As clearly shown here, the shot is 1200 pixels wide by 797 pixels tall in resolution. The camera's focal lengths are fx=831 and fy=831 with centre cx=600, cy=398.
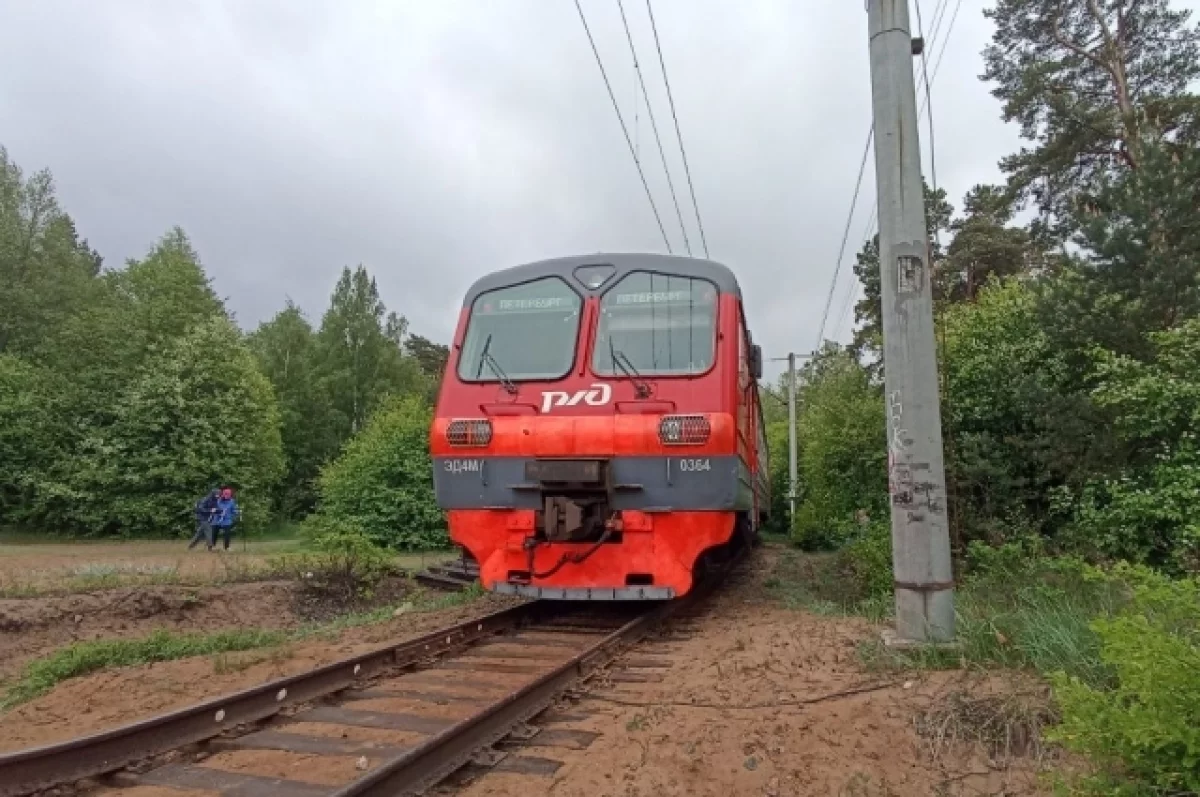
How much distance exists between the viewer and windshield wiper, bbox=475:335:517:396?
8.00 m

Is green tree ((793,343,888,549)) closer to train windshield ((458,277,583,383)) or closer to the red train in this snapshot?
the red train

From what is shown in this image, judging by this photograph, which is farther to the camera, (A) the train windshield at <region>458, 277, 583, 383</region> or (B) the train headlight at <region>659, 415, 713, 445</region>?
(A) the train windshield at <region>458, 277, 583, 383</region>

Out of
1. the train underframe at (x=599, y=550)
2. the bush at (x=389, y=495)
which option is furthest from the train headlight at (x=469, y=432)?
the bush at (x=389, y=495)

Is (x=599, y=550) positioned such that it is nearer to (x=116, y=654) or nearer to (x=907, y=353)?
(x=907, y=353)

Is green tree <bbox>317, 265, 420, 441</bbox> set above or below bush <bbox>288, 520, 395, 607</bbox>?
above

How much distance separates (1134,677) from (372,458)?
57.0 ft

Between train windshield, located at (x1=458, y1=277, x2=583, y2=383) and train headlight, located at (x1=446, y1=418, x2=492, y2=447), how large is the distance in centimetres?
48

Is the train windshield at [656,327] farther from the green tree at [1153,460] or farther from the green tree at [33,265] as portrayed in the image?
the green tree at [33,265]

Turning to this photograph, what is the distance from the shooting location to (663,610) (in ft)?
26.7

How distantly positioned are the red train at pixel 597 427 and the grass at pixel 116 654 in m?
2.14

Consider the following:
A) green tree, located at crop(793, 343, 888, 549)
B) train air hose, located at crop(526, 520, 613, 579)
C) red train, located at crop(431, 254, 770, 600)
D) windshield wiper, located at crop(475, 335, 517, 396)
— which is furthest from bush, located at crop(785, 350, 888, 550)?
windshield wiper, located at crop(475, 335, 517, 396)

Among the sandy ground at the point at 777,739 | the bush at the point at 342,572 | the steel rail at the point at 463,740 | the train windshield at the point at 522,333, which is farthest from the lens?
the bush at the point at 342,572

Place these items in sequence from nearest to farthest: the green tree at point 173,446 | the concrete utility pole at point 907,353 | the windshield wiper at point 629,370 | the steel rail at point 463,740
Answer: the steel rail at point 463,740
the concrete utility pole at point 907,353
the windshield wiper at point 629,370
the green tree at point 173,446

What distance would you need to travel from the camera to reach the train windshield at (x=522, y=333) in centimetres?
811
